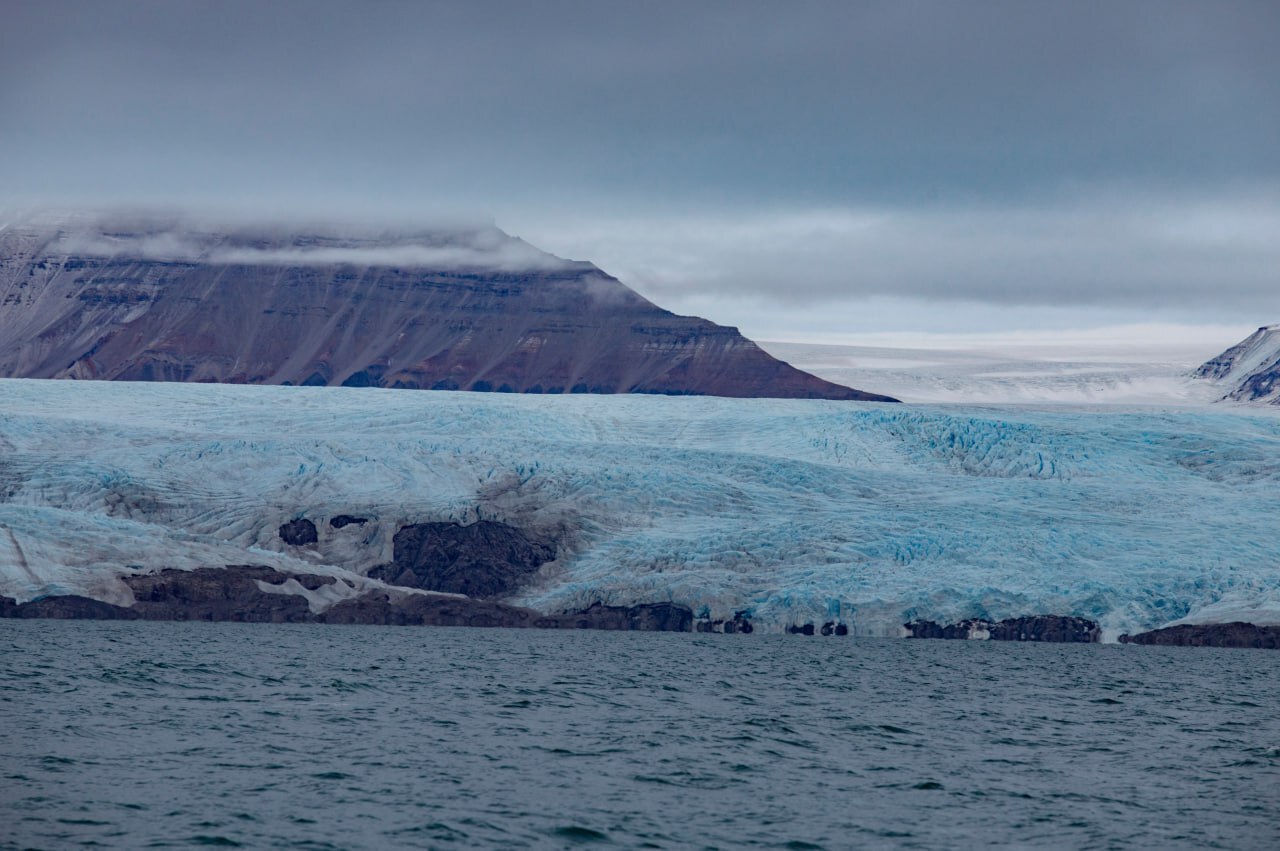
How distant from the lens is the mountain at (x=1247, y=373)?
180 metres

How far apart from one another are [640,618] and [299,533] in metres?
14.4

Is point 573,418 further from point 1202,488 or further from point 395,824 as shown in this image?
point 395,824

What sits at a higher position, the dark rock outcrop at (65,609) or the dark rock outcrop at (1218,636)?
the dark rock outcrop at (1218,636)

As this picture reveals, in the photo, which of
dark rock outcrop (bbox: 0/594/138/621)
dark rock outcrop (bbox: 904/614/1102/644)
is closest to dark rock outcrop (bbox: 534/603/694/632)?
dark rock outcrop (bbox: 904/614/1102/644)

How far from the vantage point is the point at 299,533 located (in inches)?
2603

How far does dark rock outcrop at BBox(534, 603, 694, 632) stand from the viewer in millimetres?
62500

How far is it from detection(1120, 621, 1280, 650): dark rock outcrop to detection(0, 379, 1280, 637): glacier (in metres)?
0.41

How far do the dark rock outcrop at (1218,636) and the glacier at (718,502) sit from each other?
41 centimetres

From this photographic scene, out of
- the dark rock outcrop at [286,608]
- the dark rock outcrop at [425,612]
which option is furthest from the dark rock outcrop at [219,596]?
the dark rock outcrop at [425,612]

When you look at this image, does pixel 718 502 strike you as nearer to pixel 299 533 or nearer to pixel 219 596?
pixel 299 533

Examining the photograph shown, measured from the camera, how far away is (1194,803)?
79.7 ft

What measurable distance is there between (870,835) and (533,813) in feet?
14.8

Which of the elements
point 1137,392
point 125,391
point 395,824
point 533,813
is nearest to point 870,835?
point 533,813

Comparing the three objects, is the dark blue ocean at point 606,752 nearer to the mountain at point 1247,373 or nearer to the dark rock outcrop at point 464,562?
the dark rock outcrop at point 464,562
